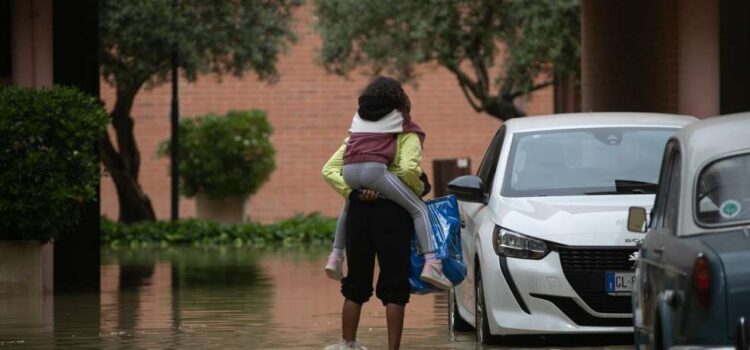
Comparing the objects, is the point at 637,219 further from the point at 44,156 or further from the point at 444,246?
the point at 44,156

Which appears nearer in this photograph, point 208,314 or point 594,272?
point 594,272

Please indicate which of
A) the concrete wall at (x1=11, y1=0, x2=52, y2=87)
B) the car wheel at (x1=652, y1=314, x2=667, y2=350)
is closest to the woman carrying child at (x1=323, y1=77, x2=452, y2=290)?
the car wheel at (x1=652, y1=314, x2=667, y2=350)

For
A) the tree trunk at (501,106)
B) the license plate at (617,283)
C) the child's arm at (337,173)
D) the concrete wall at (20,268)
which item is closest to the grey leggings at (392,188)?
the child's arm at (337,173)

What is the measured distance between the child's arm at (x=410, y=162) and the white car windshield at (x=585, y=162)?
138 cm

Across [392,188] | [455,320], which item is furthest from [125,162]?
[392,188]

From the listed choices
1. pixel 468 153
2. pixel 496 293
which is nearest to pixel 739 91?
pixel 496 293

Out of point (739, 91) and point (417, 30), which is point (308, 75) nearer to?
point (417, 30)

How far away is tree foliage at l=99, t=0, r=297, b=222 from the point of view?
1187 inches

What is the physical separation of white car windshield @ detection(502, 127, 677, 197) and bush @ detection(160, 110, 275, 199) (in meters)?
24.2

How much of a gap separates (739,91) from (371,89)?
11.2 m

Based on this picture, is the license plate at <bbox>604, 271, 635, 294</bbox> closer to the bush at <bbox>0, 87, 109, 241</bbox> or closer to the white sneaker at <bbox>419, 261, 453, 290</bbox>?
the white sneaker at <bbox>419, 261, 453, 290</bbox>

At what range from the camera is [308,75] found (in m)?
42.3

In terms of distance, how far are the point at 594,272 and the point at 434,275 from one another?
1.06m

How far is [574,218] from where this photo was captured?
12.1 metres
